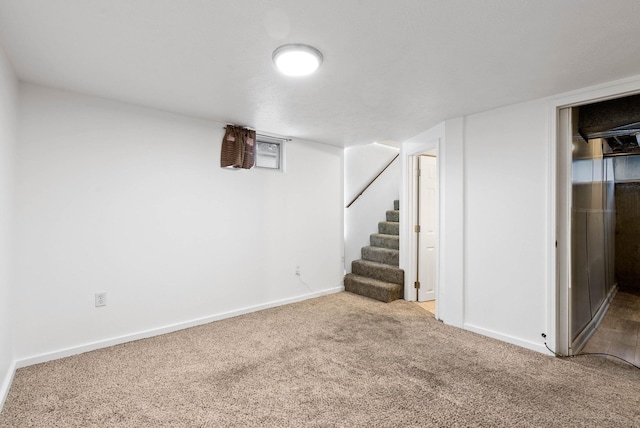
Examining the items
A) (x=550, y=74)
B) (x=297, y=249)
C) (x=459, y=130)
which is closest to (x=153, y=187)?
(x=297, y=249)

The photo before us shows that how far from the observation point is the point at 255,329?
306cm

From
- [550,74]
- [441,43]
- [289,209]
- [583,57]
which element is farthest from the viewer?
[289,209]

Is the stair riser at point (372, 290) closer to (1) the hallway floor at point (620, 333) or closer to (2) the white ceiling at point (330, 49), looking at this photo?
(1) the hallway floor at point (620, 333)

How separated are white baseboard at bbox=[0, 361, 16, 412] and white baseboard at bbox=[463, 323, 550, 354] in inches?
141

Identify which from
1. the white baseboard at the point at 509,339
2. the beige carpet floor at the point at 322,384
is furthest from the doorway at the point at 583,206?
the beige carpet floor at the point at 322,384

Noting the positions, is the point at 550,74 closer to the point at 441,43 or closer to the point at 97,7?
the point at 441,43

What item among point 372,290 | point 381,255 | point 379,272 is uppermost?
point 381,255

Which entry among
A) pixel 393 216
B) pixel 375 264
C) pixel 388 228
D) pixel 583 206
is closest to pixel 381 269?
pixel 375 264

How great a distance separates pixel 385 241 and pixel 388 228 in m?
0.29

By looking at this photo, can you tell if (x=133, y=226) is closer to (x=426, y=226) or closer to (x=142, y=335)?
(x=142, y=335)

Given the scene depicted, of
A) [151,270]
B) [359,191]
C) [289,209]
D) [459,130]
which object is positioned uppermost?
[459,130]

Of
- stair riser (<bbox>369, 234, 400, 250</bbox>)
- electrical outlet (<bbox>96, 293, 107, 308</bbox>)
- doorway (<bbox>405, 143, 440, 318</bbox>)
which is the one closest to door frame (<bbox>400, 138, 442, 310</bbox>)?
doorway (<bbox>405, 143, 440, 318</bbox>)

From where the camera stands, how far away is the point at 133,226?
280cm

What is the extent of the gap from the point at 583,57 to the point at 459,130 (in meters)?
1.21
